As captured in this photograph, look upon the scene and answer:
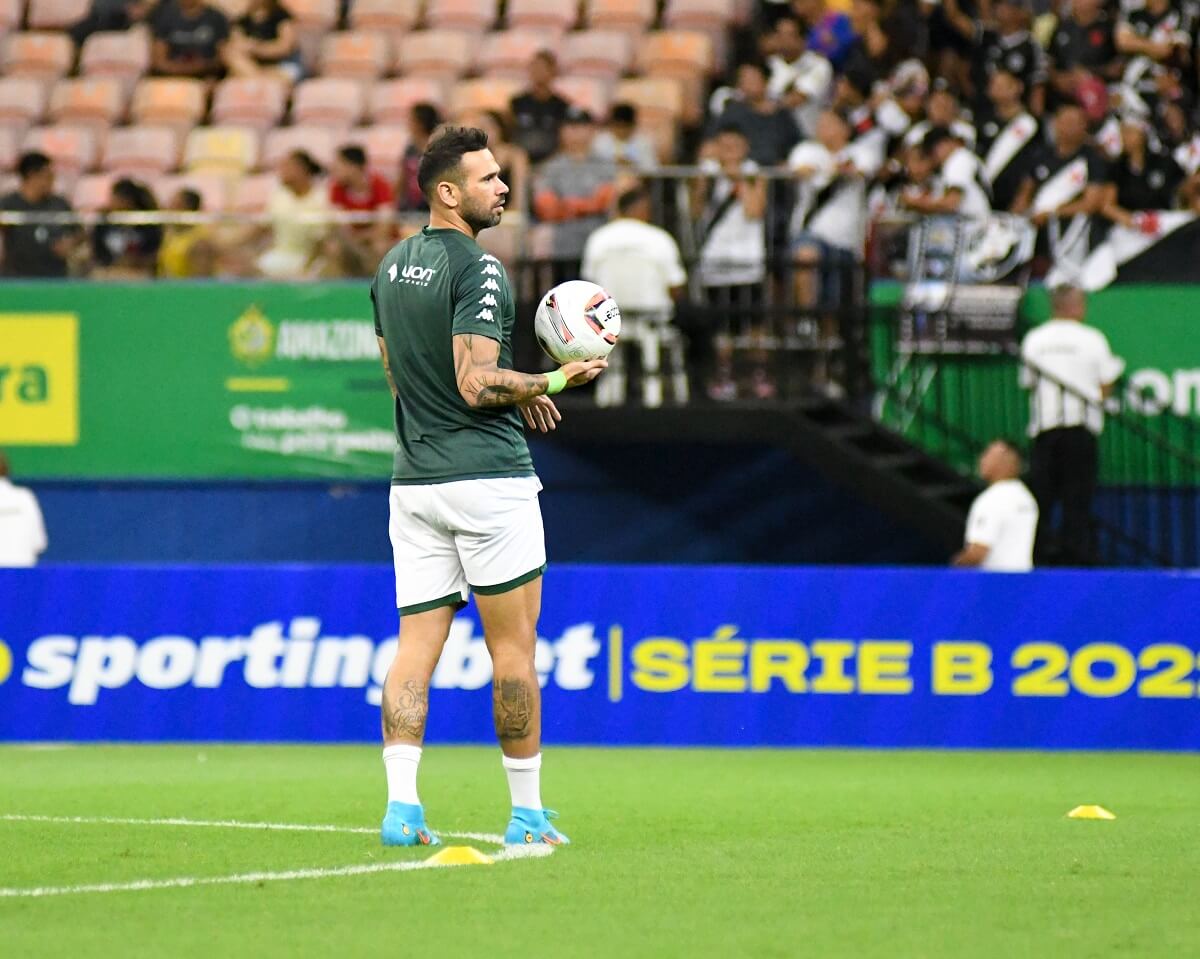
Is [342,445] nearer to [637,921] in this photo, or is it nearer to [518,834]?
[518,834]

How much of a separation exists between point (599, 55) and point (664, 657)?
9.01 meters

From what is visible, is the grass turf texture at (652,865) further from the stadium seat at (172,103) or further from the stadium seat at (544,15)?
the stadium seat at (544,15)

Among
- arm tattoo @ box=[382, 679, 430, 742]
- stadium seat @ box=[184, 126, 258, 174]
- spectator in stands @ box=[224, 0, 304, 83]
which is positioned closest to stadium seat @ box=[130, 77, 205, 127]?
spectator in stands @ box=[224, 0, 304, 83]

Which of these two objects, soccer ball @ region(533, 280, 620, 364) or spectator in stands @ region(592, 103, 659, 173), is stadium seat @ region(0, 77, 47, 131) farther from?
soccer ball @ region(533, 280, 620, 364)

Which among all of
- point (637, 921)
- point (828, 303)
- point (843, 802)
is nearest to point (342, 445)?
point (828, 303)

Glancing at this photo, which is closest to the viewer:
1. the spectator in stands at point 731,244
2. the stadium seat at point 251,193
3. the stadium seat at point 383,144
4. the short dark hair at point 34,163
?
the spectator in stands at point 731,244

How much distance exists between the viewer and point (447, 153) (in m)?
7.62

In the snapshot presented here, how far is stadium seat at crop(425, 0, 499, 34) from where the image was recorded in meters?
21.7

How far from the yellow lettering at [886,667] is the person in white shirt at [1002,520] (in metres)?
1.59

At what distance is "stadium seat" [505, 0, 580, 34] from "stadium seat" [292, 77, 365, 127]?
165 cm

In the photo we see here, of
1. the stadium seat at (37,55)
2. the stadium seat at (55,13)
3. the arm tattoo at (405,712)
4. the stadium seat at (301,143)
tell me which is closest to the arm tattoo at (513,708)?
the arm tattoo at (405,712)

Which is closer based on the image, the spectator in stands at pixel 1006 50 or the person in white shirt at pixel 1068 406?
the person in white shirt at pixel 1068 406

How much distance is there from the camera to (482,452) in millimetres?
7586

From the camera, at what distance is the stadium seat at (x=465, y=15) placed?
71.2ft
